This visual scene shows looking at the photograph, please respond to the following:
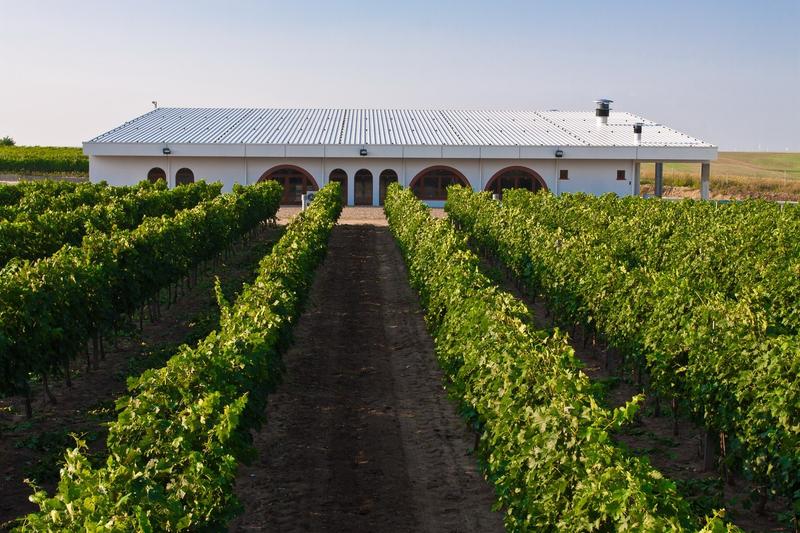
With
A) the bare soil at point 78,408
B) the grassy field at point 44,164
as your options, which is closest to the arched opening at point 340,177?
the grassy field at point 44,164

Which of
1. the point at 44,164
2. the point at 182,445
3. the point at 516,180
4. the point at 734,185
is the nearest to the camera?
the point at 182,445

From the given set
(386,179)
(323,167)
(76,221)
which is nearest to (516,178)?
(386,179)

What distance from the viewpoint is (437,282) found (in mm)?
16078

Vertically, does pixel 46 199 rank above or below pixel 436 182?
below

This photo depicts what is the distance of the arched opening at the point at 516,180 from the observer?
53250mm

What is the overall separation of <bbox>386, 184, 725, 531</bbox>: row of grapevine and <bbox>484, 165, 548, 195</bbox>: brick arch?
130 ft

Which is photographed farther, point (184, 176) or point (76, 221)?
point (184, 176)

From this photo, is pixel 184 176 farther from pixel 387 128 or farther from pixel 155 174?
pixel 387 128

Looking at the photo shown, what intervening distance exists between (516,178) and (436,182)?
14.9 feet

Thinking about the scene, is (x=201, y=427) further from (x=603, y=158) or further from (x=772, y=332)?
(x=603, y=158)

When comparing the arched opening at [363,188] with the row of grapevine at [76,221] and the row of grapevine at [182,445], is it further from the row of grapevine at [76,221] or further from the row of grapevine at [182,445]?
the row of grapevine at [182,445]

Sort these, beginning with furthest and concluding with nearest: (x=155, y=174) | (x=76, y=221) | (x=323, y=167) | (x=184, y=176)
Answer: (x=184, y=176)
(x=155, y=174)
(x=323, y=167)
(x=76, y=221)

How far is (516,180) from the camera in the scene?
53.5m

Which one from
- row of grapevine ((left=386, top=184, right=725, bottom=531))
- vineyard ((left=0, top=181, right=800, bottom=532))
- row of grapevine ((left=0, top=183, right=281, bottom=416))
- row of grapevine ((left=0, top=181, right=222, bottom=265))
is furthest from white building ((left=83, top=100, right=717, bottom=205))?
row of grapevine ((left=386, top=184, right=725, bottom=531))
